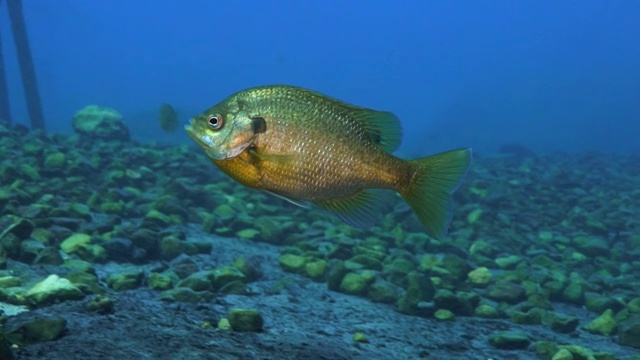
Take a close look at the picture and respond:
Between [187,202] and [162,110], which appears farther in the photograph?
[162,110]

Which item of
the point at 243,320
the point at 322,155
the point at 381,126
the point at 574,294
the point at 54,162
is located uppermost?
the point at 381,126

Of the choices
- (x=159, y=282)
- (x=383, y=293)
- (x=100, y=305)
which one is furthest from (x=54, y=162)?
(x=383, y=293)

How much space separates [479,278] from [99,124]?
1103cm

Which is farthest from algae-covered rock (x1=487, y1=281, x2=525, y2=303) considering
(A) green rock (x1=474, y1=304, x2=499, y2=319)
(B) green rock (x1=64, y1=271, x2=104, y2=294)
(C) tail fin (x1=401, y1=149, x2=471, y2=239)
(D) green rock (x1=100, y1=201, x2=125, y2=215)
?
(D) green rock (x1=100, y1=201, x2=125, y2=215)

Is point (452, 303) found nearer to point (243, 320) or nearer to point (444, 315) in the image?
point (444, 315)

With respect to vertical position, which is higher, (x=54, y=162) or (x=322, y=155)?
(x=322, y=155)

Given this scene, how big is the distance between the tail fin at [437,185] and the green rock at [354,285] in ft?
7.57

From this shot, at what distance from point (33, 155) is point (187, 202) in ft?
10.1

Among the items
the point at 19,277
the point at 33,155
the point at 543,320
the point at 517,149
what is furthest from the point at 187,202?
the point at 517,149

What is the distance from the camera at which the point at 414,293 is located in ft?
16.4

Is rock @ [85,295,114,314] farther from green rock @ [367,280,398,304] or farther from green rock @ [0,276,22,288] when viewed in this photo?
green rock @ [367,280,398,304]

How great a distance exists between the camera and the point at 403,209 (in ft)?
28.2

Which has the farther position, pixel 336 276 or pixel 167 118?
pixel 167 118

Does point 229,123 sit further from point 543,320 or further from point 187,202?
point 187,202
